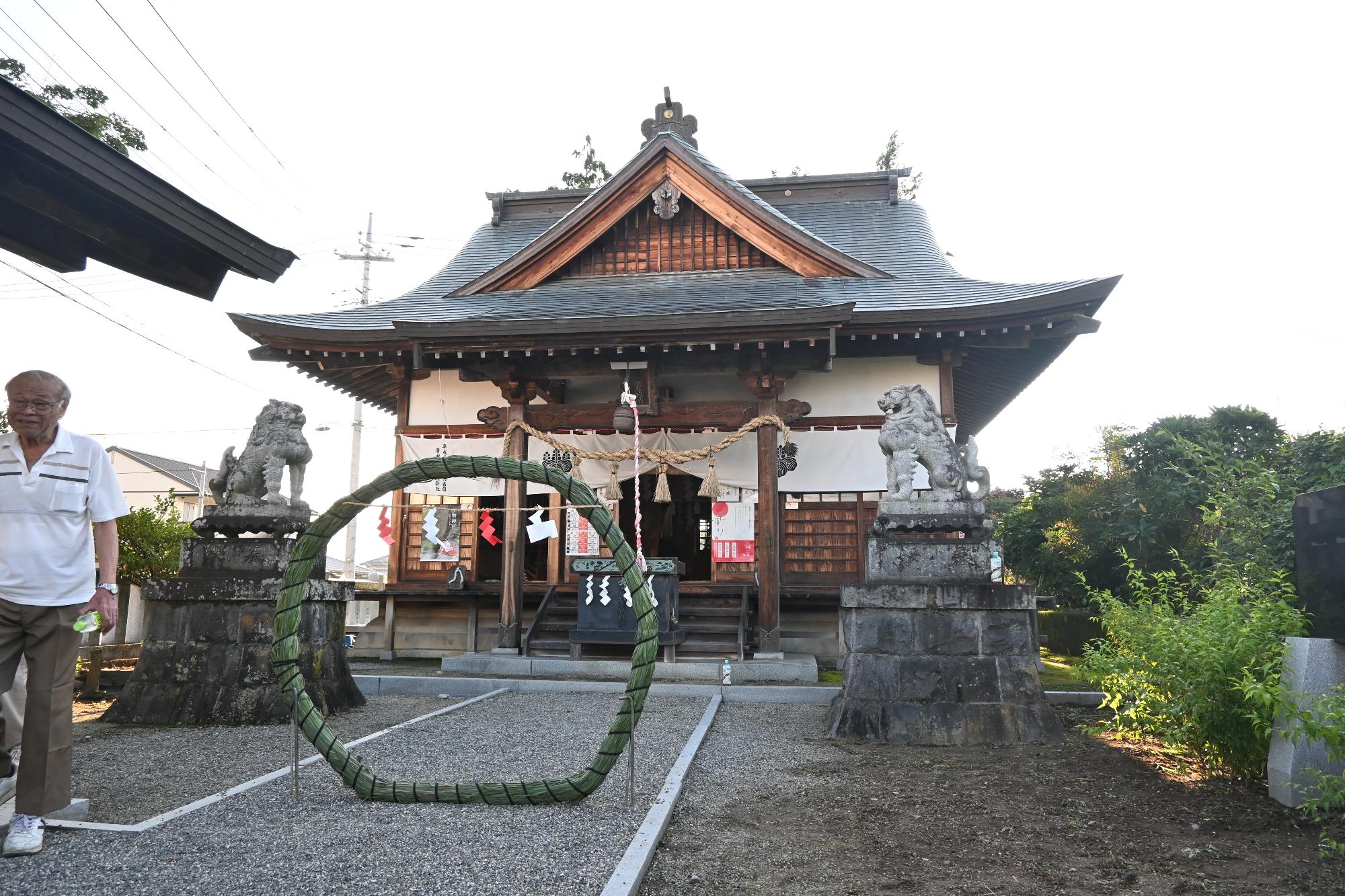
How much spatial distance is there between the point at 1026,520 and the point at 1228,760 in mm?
12967

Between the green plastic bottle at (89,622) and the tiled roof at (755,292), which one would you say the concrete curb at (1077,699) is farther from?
the green plastic bottle at (89,622)

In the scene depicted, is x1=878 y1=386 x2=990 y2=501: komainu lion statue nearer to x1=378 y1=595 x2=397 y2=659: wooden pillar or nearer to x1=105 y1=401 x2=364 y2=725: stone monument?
x1=105 y1=401 x2=364 y2=725: stone monument

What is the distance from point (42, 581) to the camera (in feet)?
10.7

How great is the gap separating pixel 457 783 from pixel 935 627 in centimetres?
374

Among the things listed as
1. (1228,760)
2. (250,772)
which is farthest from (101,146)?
(1228,760)

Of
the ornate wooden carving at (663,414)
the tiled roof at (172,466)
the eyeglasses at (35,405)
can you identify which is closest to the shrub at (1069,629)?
the ornate wooden carving at (663,414)

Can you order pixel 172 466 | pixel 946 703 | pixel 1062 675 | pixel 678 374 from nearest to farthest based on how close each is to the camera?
1. pixel 946 703
2. pixel 1062 675
3. pixel 678 374
4. pixel 172 466

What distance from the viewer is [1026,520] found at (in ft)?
56.2

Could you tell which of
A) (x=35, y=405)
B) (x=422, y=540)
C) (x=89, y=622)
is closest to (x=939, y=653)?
(x=89, y=622)

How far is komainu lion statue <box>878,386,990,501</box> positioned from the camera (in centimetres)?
653

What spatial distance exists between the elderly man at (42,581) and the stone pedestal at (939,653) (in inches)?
189

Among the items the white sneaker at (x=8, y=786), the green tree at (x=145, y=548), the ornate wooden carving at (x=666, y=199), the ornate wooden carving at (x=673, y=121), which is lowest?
the white sneaker at (x=8, y=786)

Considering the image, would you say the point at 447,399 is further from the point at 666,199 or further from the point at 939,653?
the point at 939,653

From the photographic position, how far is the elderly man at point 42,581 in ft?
10.6
